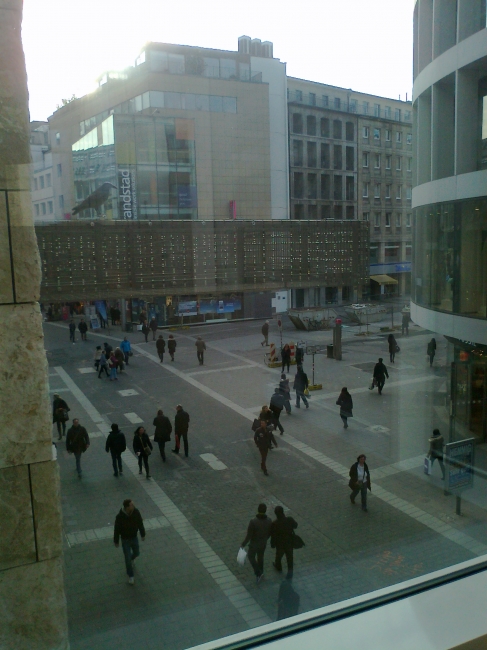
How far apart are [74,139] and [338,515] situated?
2255mm

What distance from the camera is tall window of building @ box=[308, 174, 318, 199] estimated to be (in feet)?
8.50

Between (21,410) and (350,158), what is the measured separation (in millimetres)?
2292

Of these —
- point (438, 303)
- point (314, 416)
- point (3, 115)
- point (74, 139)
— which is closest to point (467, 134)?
point (438, 303)

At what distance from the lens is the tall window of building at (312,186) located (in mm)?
2590

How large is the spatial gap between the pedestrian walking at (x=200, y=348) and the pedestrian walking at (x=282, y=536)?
2.85 ft

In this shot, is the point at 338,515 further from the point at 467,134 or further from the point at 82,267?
the point at 467,134

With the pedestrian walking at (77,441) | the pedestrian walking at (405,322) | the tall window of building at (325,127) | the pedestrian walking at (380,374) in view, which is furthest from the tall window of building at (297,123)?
the pedestrian walking at (380,374)

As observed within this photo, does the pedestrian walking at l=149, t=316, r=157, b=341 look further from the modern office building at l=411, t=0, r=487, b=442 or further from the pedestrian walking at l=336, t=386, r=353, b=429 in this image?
the modern office building at l=411, t=0, r=487, b=442

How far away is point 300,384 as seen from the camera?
365 centimetres

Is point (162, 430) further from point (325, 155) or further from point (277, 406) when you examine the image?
point (325, 155)

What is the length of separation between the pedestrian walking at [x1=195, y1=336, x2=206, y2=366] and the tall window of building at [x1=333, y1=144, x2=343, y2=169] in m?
1.17

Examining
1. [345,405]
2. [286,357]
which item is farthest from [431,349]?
[286,357]

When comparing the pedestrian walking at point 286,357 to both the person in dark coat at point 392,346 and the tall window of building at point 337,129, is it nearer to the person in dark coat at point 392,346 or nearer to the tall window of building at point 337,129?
the person in dark coat at point 392,346

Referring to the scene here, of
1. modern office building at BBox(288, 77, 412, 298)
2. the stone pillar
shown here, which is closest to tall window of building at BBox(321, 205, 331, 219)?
modern office building at BBox(288, 77, 412, 298)
